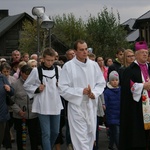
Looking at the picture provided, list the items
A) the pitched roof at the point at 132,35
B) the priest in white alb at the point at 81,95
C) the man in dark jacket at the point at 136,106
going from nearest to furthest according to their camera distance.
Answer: the man in dark jacket at the point at 136,106 < the priest in white alb at the point at 81,95 < the pitched roof at the point at 132,35

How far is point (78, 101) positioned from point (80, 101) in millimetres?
36

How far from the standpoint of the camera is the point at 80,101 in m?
8.34

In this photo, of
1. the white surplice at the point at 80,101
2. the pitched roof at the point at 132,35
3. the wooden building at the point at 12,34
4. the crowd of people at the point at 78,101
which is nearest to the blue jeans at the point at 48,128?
the crowd of people at the point at 78,101

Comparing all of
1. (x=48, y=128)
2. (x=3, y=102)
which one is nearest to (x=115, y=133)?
(x=48, y=128)

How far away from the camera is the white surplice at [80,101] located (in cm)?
836

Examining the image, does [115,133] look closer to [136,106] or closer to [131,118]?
[131,118]

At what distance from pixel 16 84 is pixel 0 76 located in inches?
29.5

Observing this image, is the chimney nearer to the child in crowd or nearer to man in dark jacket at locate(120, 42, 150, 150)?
the child in crowd

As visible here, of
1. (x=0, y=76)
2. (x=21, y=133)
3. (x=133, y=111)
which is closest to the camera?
(x=133, y=111)

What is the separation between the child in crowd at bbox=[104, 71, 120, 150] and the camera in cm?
1007

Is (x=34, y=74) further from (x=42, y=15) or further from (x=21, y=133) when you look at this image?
(x=42, y=15)

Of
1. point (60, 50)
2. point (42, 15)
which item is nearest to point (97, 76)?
point (42, 15)

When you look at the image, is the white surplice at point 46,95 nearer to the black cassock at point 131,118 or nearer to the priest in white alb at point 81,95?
the priest in white alb at point 81,95

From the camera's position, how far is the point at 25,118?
386 inches
